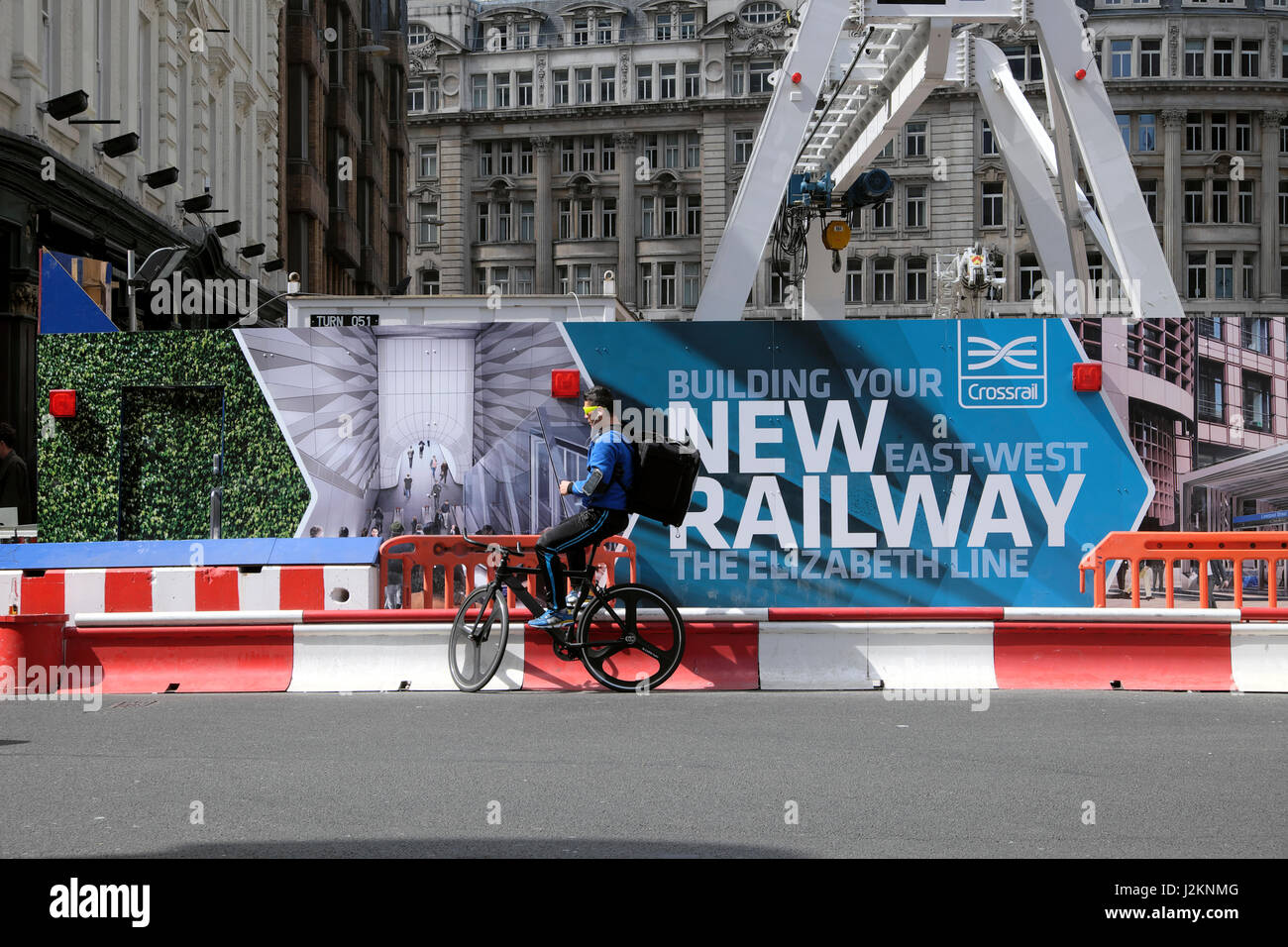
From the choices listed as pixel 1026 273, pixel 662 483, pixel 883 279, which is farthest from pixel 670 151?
pixel 662 483

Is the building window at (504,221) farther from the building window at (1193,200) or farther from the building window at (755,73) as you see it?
the building window at (1193,200)

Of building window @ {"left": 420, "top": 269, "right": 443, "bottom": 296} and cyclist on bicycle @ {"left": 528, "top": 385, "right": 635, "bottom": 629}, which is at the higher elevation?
building window @ {"left": 420, "top": 269, "right": 443, "bottom": 296}

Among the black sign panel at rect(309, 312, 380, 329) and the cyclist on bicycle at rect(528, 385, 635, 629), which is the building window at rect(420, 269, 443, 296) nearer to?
the black sign panel at rect(309, 312, 380, 329)

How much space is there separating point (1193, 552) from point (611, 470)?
4.13 metres

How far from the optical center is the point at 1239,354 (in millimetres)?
11984

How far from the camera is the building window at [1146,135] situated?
237 feet

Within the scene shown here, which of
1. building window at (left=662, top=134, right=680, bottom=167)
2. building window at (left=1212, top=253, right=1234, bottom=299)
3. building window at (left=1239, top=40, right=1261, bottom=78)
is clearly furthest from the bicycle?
building window at (left=1239, top=40, right=1261, bottom=78)

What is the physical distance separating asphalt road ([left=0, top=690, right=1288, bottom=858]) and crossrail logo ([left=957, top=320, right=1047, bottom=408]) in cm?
278

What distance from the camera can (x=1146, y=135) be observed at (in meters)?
72.5

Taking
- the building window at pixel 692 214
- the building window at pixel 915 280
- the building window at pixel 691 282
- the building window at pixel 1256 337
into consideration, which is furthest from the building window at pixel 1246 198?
the building window at pixel 1256 337

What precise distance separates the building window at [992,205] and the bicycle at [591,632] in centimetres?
6448

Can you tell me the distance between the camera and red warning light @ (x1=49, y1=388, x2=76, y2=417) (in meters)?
12.4
